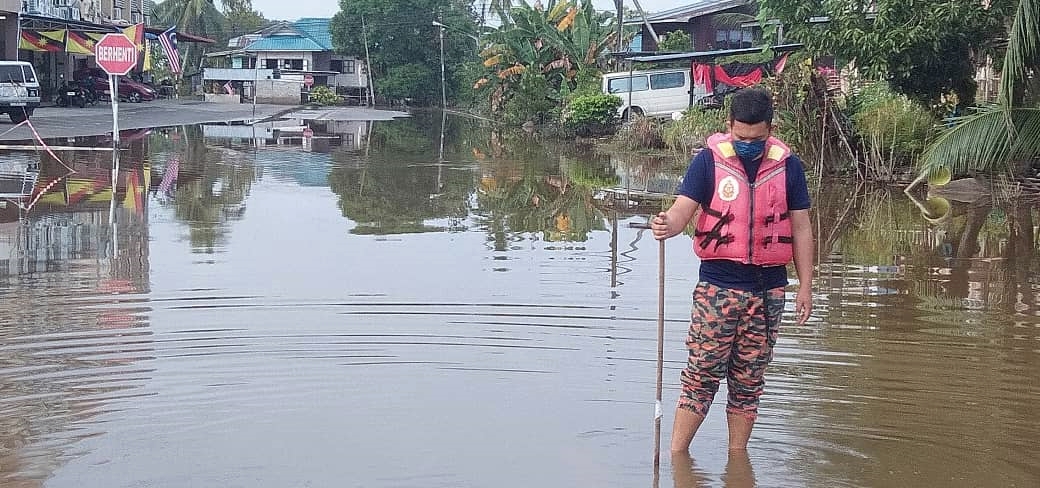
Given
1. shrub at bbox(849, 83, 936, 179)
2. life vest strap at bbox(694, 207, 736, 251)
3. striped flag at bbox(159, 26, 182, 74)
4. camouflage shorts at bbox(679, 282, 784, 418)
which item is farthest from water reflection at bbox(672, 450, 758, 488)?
striped flag at bbox(159, 26, 182, 74)

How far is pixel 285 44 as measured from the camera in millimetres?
75375

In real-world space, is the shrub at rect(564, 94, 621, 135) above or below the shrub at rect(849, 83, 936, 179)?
above

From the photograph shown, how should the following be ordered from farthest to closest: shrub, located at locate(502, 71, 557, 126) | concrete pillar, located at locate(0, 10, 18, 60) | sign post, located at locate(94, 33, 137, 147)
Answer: shrub, located at locate(502, 71, 557, 126) < concrete pillar, located at locate(0, 10, 18, 60) < sign post, located at locate(94, 33, 137, 147)

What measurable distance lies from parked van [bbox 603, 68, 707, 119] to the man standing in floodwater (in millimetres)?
29344

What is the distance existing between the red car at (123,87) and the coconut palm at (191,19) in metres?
12.4

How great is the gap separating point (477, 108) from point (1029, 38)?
4678cm

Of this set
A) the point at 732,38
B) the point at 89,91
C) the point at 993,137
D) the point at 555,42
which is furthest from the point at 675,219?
the point at 89,91

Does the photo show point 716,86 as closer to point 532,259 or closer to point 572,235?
point 572,235

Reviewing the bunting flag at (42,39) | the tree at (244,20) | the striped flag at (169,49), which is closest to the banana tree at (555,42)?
the striped flag at (169,49)

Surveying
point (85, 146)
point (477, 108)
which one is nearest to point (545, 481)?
point (85, 146)

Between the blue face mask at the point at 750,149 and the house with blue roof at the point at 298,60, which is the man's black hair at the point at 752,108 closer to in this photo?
the blue face mask at the point at 750,149

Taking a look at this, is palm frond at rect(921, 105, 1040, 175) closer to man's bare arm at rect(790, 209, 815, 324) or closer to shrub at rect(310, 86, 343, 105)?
man's bare arm at rect(790, 209, 815, 324)

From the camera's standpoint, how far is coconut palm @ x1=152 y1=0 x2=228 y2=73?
224 feet

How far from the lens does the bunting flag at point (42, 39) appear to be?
129 feet
